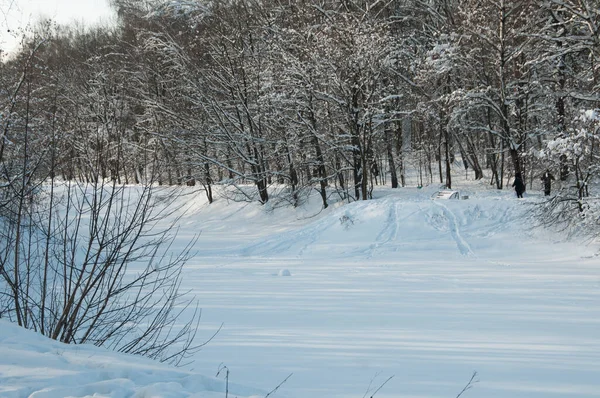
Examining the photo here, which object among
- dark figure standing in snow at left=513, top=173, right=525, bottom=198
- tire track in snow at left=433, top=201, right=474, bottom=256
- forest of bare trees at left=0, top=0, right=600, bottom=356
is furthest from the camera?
forest of bare trees at left=0, top=0, right=600, bottom=356

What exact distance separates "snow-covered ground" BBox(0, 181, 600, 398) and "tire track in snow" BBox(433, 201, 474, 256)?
0.04 metres

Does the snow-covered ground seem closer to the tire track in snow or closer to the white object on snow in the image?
the tire track in snow

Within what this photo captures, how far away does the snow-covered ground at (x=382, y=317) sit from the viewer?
4.16m

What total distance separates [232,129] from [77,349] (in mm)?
21767

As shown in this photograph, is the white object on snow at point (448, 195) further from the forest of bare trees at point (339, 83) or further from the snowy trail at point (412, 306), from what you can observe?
the forest of bare trees at point (339, 83)

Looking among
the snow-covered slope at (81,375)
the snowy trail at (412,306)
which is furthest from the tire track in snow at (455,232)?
the snow-covered slope at (81,375)

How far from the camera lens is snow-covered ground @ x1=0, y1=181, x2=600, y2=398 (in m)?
4.16

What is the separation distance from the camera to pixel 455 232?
1603cm

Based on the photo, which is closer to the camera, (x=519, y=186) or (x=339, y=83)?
(x=519, y=186)

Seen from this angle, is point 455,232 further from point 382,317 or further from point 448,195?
point 382,317

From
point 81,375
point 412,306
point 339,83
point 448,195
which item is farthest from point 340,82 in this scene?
point 81,375

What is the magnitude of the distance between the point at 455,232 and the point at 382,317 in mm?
8304

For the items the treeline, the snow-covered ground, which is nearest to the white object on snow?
the snow-covered ground

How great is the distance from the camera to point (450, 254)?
1469 centimetres
